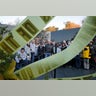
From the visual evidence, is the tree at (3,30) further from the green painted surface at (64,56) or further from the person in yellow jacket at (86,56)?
the person in yellow jacket at (86,56)

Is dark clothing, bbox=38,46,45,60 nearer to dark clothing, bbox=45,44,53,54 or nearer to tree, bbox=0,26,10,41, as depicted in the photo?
dark clothing, bbox=45,44,53,54

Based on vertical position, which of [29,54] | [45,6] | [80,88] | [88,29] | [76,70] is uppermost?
[45,6]

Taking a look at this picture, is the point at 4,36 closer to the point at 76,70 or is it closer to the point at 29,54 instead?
the point at 29,54

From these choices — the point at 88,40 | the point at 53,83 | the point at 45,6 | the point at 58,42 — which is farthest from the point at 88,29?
the point at 53,83

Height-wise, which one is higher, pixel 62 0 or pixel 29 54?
pixel 62 0

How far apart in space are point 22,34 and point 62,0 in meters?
0.58

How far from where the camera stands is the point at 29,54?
288 cm

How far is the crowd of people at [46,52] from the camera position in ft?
9.30

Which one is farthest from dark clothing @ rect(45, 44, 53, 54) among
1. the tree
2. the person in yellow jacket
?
the tree

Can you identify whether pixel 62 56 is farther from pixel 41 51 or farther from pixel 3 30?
pixel 3 30

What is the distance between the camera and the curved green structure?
2820 millimetres

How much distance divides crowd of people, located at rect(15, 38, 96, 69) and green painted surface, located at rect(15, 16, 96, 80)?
0.15ft

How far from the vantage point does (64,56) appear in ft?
9.36

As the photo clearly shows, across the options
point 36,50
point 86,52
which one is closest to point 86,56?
point 86,52
